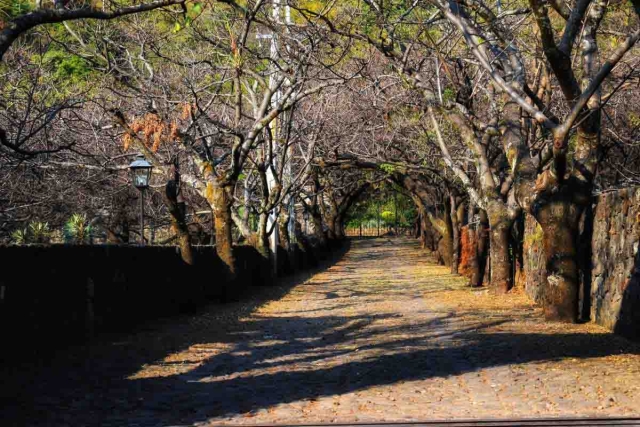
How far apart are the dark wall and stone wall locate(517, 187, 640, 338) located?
7.90 meters

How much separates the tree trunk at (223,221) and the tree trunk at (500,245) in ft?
20.9

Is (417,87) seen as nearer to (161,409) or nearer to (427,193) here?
(161,409)

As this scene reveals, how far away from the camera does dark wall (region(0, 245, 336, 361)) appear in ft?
38.0

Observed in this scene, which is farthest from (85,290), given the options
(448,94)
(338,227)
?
(338,227)

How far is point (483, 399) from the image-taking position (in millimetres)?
9242

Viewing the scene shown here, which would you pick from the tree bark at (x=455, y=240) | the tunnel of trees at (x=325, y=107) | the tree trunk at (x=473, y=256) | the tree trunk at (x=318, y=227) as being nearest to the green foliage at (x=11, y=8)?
the tunnel of trees at (x=325, y=107)

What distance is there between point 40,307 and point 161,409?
4054mm

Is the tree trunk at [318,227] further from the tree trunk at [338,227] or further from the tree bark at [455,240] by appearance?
the tree bark at [455,240]

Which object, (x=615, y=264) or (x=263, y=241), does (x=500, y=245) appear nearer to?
(x=615, y=264)

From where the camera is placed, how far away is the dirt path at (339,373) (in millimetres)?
8711

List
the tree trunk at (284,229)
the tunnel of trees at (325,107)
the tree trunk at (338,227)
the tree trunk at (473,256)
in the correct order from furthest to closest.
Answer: the tree trunk at (338,227), the tree trunk at (284,229), the tree trunk at (473,256), the tunnel of trees at (325,107)

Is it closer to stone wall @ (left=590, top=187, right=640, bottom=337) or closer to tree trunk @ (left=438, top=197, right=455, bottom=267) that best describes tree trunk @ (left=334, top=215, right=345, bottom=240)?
tree trunk @ (left=438, top=197, right=455, bottom=267)

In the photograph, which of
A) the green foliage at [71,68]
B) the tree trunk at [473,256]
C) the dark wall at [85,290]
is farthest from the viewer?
the tree trunk at [473,256]

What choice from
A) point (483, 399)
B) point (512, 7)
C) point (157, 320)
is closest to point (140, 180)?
point (157, 320)
